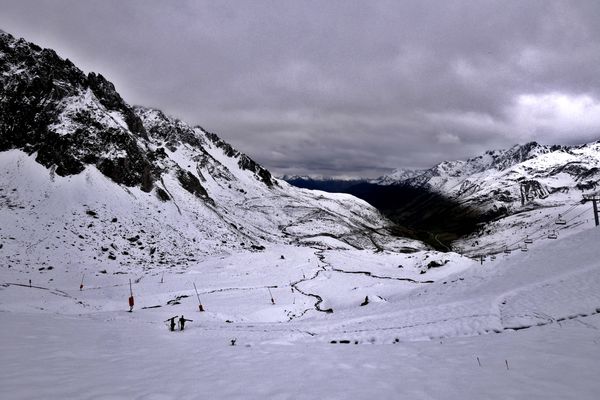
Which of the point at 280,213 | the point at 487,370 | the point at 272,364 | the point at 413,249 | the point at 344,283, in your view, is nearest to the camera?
the point at 487,370

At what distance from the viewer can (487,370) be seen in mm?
10000

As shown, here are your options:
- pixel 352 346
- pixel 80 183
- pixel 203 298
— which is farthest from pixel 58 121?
pixel 352 346

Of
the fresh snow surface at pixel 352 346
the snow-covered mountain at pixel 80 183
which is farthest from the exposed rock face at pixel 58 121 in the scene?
the fresh snow surface at pixel 352 346

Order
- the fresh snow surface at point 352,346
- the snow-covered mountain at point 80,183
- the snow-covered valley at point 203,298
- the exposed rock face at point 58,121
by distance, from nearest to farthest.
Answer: the fresh snow surface at point 352,346 < the snow-covered valley at point 203,298 < the snow-covered mountain at point 80,183 < the exposed rock face at point 58,121

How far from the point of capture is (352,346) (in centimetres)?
1598

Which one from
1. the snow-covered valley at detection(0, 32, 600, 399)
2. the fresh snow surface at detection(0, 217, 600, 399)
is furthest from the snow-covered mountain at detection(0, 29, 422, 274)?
the fresh snow surface at detection(0, 217, 600, 399)

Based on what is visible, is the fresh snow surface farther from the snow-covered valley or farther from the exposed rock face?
the exposed rock face

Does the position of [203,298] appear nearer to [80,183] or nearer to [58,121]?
[80,183]

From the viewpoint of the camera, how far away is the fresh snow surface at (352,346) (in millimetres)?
8367

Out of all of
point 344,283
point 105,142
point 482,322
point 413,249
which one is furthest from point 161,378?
point 413,249

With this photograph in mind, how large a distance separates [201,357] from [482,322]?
1485 centimetres

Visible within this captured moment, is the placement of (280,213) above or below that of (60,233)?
above

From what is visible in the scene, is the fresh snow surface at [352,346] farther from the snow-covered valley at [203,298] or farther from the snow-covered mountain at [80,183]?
the snow-covered mountain at [80,183]

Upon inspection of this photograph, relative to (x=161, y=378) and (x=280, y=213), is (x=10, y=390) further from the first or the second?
(x=280, y=213)
